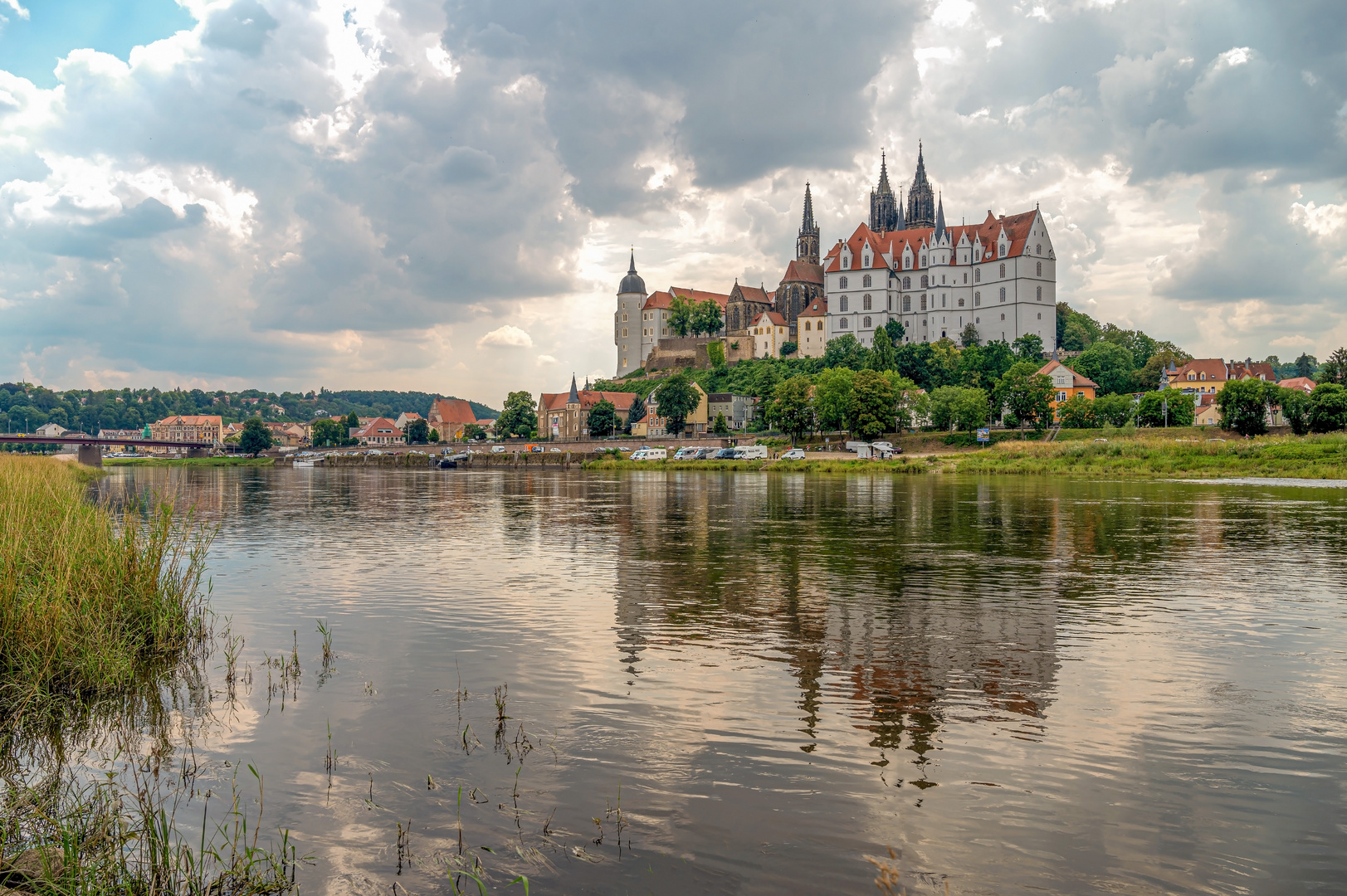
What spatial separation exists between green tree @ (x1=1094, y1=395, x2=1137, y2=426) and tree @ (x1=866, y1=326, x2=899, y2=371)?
29718mm

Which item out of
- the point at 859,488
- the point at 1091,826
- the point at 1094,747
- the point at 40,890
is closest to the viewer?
the point at 40,890

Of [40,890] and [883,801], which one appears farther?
[883,801]

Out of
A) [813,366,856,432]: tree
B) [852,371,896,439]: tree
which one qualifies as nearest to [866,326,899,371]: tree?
[813,366,856,432]: tree

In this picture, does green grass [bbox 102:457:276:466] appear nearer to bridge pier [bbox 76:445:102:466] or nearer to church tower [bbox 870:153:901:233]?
bridge pier [bbox 76:445:102:466]

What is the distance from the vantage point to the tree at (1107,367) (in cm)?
14038

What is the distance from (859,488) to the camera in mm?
60969

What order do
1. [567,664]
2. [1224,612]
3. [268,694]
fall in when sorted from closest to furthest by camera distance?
[268,694], [567,664], [1224,612]

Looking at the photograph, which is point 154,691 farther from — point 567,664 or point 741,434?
point 741,434

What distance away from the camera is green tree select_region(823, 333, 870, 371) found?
153 metres

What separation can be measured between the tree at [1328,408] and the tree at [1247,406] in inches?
162

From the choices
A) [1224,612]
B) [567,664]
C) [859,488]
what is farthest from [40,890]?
[859,488]

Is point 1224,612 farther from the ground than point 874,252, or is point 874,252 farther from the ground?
point 874,252

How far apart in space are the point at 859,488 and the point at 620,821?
5475 centimetres

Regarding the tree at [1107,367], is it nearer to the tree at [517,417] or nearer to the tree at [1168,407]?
the tree at [1168,407]
